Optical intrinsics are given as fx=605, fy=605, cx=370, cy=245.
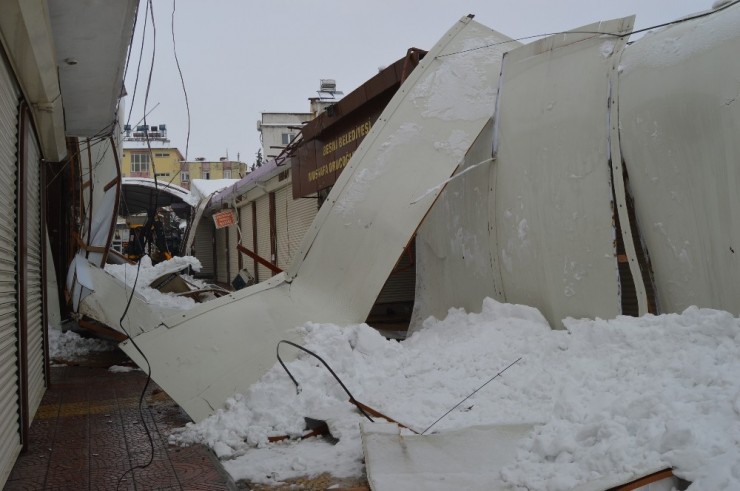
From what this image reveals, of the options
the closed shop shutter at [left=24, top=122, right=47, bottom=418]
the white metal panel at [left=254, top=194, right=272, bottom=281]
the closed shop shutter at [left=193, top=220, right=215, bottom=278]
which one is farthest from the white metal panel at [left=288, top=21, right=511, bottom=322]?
the closed shop shutter at [left=193, top=220, right=215, bottom=278]

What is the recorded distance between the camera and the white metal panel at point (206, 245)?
27.1m

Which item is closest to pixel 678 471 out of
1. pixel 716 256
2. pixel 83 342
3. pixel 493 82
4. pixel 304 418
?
pixel 716 256

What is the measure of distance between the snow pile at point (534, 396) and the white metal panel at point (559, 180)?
0.34m

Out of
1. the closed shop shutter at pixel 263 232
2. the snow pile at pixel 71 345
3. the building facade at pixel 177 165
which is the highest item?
the building facade at pixel 177 165

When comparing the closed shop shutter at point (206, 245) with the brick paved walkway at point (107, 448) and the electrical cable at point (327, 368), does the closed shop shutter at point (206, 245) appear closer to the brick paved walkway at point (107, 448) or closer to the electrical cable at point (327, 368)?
the brick paved walkway at point (107, 448)

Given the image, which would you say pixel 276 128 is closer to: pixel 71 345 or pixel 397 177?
pixel 71 345

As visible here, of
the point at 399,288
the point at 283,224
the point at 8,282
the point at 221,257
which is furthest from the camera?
the point at 221,257

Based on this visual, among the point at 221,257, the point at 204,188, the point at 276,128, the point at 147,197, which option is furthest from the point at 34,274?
the point at 276,128

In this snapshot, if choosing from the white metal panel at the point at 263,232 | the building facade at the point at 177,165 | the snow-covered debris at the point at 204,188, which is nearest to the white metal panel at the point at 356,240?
the white metal panel at the point at 263,232

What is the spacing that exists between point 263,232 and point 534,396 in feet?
50.6

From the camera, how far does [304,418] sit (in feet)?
15.4

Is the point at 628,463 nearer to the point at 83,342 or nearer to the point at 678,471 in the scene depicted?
the point at 678,471

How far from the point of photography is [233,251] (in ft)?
79.0

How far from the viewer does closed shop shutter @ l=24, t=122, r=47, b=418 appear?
5754 millimetres
